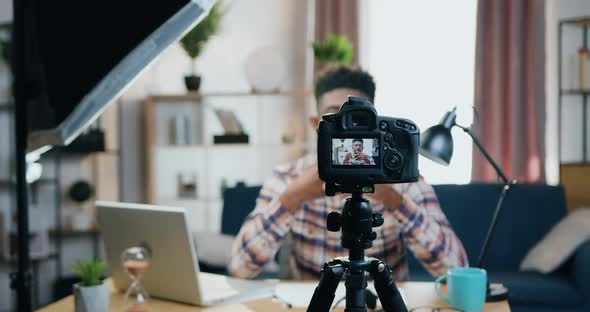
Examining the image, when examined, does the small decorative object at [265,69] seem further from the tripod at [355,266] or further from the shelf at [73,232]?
the tripod at [355,266]

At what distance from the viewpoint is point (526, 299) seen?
236cm

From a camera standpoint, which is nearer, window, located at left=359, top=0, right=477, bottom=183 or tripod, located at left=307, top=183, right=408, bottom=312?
tripod, located at left=307, top=183, right=408, bottom=312

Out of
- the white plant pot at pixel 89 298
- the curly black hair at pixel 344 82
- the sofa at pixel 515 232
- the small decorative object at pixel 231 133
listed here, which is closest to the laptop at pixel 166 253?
the white plant pot at pixel 89 298

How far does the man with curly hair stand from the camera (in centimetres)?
135

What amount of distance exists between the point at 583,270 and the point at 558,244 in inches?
6.8

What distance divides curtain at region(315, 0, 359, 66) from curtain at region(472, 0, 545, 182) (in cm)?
72

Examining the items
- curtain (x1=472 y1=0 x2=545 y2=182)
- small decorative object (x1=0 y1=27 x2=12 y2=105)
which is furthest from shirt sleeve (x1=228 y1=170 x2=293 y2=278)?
curtain (x1=472 y1=0 x2=545 y2=182)

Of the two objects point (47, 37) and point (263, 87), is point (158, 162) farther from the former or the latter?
point (47, 37)

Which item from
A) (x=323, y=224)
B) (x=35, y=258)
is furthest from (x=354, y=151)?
(x=35, y=258)

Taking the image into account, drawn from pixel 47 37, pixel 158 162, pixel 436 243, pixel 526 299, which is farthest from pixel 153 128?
pixel 47 37

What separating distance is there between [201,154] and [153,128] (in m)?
0.38

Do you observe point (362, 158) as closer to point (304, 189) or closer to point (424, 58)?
point (304, 189)

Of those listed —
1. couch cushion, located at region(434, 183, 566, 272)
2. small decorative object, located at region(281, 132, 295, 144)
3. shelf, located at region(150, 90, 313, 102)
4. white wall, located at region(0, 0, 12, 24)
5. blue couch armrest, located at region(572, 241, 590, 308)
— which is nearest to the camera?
A: blue couch armrest, located at region(572, 241, 590, 308)

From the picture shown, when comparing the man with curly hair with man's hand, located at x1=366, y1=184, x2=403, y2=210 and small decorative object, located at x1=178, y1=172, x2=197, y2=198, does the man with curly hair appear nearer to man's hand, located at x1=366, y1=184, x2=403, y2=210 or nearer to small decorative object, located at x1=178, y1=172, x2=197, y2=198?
man's hand, located at x1=366, y1=184, x2=403, y2=210
